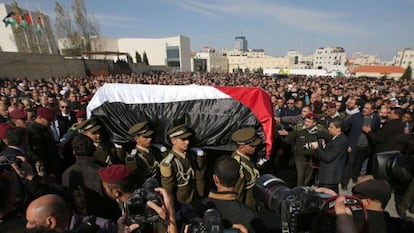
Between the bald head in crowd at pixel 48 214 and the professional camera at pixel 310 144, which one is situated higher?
the bald head in crowd at pixel 48 214

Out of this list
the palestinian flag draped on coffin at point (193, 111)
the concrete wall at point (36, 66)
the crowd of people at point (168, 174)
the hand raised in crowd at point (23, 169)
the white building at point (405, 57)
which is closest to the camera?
the crowd of people at point (168, 174)

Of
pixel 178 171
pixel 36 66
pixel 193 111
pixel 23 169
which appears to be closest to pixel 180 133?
pixel 178 171

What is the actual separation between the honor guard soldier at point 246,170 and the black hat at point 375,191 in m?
1.10

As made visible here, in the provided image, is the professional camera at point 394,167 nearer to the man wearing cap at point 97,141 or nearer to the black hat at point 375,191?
the black hat at point 375,191

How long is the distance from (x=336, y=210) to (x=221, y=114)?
240cm

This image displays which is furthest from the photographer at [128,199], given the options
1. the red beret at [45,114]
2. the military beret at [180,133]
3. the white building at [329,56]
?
the white building at [329,56]

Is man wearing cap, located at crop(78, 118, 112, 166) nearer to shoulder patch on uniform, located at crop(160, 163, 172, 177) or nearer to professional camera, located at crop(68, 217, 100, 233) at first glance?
shoulder patch on uniform, located at crop(160, 163, 172, 177)

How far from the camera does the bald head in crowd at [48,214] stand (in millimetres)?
1263

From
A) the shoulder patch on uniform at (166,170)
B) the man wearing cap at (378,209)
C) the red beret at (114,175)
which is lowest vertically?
the shoulder patch on uniform at (166,170)

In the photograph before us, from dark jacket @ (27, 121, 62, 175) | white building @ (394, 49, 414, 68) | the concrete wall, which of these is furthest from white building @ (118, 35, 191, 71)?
white building @ (394, 49, 414, 68)

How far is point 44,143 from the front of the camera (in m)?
3.19

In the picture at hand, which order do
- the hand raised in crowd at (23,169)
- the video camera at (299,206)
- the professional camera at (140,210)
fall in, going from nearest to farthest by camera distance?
1. the video camera at (299,206)
2. the professional camera at (140,210)
3. the hand raised in crowd at (23,169)

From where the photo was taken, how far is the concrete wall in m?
15.4

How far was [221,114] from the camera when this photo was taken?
3592 millimetres
